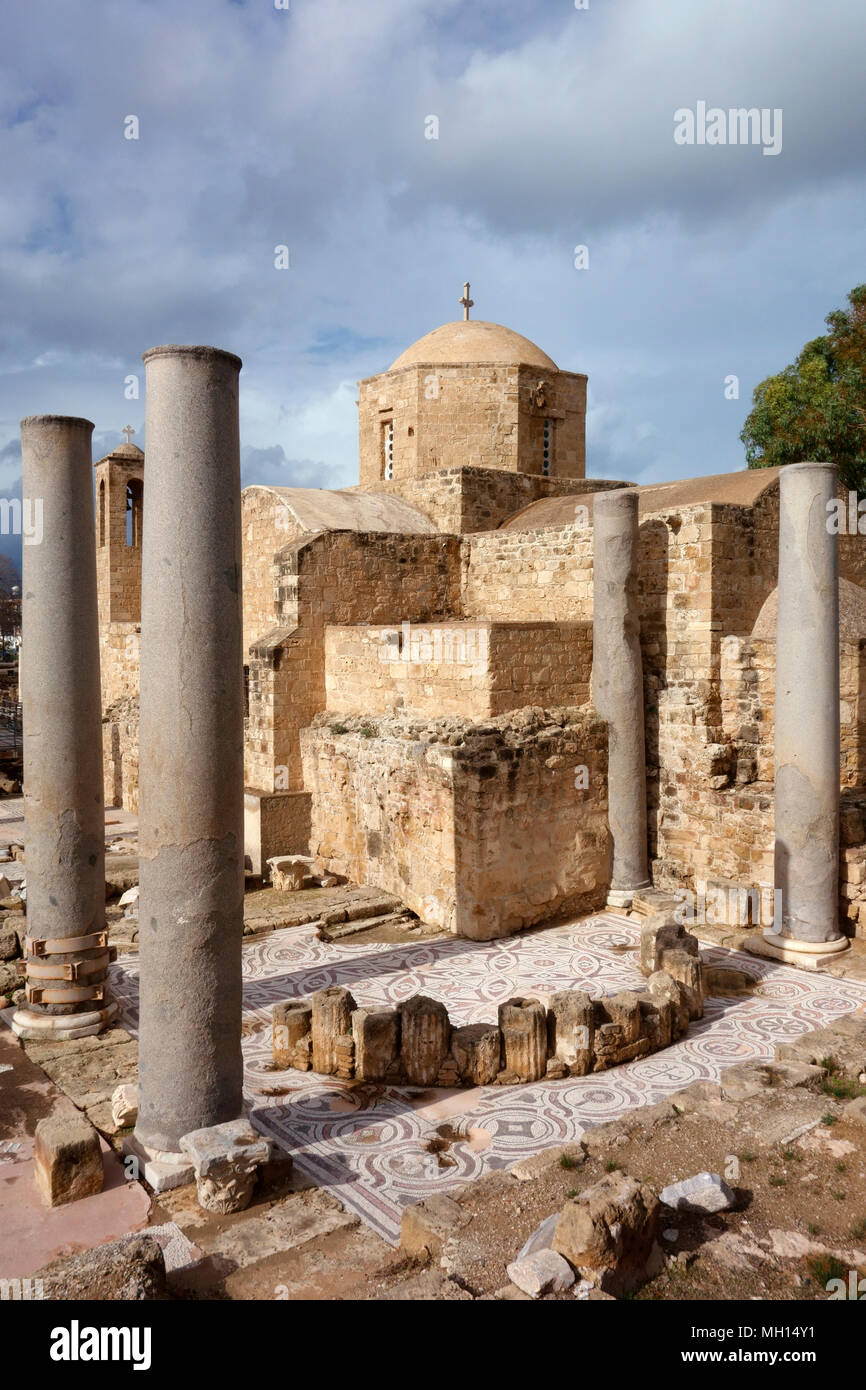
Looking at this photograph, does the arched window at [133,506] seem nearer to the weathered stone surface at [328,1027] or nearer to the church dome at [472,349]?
the church dome at [472,349]

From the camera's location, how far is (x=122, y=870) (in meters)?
12.0

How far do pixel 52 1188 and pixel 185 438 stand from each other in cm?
394

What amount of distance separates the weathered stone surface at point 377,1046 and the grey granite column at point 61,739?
85.1 inches

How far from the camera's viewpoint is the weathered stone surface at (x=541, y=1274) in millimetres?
3855

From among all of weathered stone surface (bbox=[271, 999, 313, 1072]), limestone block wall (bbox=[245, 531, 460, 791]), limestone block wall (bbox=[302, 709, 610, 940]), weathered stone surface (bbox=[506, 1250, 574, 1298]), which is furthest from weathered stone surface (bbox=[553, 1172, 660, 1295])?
limestone block wall (bbox=[245, 531, 460, 791])

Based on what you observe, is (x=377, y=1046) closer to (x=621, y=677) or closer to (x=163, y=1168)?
(x=163, y=1168)

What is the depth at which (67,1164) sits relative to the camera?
485cm

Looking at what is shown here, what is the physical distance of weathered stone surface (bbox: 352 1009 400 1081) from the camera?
6.41m

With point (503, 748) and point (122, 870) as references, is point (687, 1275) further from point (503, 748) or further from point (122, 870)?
point (122, 870)

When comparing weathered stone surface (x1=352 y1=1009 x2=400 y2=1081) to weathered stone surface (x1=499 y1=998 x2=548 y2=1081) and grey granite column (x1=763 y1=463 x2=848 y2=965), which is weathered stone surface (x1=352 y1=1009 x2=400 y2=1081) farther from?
grey granite column (x1=763 y1=463 x2=848 y2=965)

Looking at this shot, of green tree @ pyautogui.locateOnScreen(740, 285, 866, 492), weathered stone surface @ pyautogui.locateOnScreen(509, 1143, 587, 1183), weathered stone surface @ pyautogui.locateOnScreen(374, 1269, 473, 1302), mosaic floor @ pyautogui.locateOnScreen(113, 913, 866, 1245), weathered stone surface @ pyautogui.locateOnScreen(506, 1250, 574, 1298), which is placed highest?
green tree @ pyautogui.locateOnScreen(740, 285, 866, 492)

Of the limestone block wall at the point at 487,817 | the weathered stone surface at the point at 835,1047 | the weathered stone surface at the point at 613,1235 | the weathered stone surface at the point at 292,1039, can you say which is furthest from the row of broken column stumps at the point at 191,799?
the limestone block wall at the point at 487,817

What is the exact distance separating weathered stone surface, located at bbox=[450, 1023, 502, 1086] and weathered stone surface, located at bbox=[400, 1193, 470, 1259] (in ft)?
5.62
